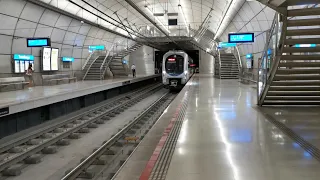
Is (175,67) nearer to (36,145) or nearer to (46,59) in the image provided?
(46,59)

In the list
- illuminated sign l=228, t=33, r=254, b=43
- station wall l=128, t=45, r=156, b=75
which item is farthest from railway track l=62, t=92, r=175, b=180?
station wall l=128, t=45, r=156, b=75

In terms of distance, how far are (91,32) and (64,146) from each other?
2210 cm

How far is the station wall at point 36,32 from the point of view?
57.7 feet

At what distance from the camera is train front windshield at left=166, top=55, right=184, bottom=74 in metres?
23.7

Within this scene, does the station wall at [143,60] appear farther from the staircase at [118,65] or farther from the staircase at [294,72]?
the staircase at [294,72]

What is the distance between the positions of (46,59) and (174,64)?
9192mm

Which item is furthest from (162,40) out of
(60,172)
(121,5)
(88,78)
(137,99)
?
(60,172)

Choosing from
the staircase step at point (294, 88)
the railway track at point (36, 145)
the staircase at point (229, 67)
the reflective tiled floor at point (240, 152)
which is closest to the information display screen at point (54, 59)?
the railway track at point (36, 145)

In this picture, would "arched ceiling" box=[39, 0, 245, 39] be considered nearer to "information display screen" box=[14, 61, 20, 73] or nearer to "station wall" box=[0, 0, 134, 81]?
"station wall" box=[0, 0, 134, 81]

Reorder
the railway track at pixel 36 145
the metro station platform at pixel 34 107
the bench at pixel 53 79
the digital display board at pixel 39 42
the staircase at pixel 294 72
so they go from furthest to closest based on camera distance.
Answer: the bench at pixel 53 79
the digital display board at pixel 39 42
the metro station platform at pixel 34 107
the staircase at pixel 294 72
the railway track at pixel 36 145

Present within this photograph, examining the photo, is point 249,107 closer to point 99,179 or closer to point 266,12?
point 99,179

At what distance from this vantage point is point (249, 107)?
35.9 feet

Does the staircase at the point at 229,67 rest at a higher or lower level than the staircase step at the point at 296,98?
higher

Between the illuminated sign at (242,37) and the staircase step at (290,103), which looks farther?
the illuminated sign at (242,37)
